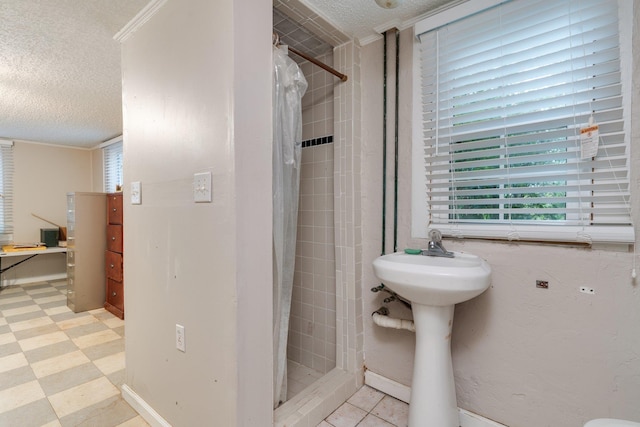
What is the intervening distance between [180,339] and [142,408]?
0.59 metres

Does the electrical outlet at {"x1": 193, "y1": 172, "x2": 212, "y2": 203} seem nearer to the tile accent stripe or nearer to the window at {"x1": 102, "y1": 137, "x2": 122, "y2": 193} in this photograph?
the tile accent stripe

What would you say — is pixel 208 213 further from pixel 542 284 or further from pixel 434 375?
pixel 542 284

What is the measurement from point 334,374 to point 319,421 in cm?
29

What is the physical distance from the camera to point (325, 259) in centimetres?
191

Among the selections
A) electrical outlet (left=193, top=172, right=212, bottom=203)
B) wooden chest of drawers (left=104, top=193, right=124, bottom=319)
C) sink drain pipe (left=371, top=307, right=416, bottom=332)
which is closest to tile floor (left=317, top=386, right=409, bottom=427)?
sink drain pipe (left=371, top=307, right=416, bottom=332)

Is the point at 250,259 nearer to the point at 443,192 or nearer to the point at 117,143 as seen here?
the point at 443,192

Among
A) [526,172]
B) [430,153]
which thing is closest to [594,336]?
[526,172]

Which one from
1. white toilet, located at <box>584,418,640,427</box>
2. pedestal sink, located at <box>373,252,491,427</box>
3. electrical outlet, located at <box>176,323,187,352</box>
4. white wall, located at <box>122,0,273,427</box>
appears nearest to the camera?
white toilet, located at <box>584,418,640,427</box>

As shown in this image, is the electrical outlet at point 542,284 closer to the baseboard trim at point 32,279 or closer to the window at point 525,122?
the window at point 525,122

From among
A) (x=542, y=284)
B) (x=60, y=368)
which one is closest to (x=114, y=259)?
(x=60, y=368)

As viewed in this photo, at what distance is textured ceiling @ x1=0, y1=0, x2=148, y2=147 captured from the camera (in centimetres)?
146

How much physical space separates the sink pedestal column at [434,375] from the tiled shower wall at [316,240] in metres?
0.69

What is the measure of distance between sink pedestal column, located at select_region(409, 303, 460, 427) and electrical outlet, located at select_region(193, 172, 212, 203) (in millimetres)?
1009

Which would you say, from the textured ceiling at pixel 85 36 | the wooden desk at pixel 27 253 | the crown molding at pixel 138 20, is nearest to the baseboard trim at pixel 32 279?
the wooden desk at pixel 27 253
